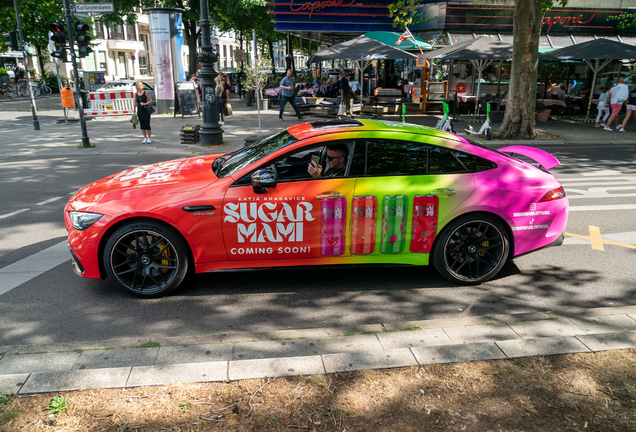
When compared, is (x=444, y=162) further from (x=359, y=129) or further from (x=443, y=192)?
(x=359, y=129)

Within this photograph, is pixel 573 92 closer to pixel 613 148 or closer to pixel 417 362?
pixel 613 148

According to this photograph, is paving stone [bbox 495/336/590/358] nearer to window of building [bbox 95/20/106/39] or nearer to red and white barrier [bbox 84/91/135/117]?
red and white barrier [bbox 84/91/135/117]

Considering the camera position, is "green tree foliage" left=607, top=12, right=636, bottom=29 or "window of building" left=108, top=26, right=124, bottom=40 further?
"window of building" left=108, top=26, right=124, bottom=40

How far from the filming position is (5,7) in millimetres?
24297

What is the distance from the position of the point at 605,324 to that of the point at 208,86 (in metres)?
11.9

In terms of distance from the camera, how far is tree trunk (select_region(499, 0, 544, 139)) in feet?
46.3

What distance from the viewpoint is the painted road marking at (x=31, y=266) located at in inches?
195

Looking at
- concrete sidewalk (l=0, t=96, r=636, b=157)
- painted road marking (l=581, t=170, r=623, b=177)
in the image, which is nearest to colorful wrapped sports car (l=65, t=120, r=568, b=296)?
painted road marking (l=581, t=170, r=623, b=177)

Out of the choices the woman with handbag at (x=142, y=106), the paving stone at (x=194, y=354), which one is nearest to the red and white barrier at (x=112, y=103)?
the woman with handbag at (x=142, y=106)

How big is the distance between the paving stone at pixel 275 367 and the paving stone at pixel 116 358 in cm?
63

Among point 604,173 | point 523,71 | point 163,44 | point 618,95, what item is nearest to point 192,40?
point 163,44

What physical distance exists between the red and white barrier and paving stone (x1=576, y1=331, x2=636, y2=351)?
69.0 ft

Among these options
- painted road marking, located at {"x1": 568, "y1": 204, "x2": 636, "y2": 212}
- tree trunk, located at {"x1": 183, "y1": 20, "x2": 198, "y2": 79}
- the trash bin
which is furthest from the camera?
tree trunk, located at {"x1": 183, "y1": 20, "x2": 198, "y2": 79}

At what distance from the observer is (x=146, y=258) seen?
4.41 m
